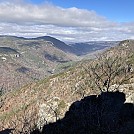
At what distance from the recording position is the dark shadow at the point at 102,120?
57.2 m

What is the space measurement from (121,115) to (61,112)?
136ft

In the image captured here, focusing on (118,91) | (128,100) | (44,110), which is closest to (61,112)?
(44,110)

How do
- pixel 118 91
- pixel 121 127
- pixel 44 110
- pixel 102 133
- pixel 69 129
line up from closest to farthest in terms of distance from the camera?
pixel 102 133
pixel 121 127
pixel 69 129
pixel 118 91
pixel 44 110

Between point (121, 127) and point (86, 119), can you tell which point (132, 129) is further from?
point (86, 119)

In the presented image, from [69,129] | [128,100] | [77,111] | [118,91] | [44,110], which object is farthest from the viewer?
[44,110]

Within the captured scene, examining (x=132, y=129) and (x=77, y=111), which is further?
(x=77, y=111)

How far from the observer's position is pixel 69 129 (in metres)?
70.1

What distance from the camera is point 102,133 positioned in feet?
174

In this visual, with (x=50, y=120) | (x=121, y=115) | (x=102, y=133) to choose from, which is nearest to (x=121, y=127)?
(x=102, y=133)

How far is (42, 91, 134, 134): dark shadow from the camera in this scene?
57.2 m

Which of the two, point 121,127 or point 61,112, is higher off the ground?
point 121,127

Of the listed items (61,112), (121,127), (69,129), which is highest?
(121,127)

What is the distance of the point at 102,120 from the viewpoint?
2798 inches

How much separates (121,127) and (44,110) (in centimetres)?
5514
